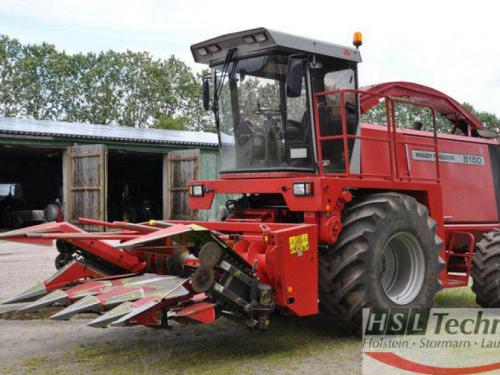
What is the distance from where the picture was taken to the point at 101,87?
45781 millimetres

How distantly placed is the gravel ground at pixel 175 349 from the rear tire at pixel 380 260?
42 centimetres

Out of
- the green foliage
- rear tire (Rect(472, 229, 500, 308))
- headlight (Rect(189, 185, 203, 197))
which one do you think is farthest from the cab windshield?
the green foliage

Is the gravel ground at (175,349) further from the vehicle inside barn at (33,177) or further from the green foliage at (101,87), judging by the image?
the green foliage at (101,87)

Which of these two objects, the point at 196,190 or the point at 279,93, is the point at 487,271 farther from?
the point at 196,190

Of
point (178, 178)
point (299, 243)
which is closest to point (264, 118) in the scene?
point (299, 243)

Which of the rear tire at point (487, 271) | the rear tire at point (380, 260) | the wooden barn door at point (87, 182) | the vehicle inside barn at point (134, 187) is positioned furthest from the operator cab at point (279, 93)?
the vehicle inside barn at point (134, 187)

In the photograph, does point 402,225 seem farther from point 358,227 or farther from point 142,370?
point 142,370

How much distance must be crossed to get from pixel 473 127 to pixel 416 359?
4.67 m

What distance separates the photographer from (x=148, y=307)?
4539mm

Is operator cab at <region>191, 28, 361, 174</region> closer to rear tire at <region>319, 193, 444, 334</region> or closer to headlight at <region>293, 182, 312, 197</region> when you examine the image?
headlight at <region>293, 182, 312, 197</region>

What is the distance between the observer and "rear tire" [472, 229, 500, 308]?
6891mm

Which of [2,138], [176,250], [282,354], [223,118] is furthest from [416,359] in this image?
[2,138]

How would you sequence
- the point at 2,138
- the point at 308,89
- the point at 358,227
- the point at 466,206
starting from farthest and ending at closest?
the point at 2,138, the point at 466,206, the point at 308,89, the point at 358,227

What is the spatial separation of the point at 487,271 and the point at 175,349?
146 inches
